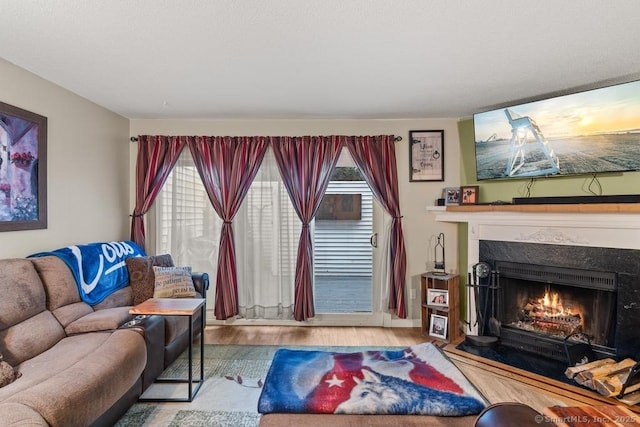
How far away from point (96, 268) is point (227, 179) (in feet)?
5.14

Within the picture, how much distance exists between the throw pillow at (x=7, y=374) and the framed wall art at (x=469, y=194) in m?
3.83

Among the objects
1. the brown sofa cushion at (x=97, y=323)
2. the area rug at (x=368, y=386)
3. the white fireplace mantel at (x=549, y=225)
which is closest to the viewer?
the area rug at (x=368, y=386)

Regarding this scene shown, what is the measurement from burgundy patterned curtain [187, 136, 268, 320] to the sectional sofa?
0.94 metres

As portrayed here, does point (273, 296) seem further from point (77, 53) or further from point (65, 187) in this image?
point (77, 53)

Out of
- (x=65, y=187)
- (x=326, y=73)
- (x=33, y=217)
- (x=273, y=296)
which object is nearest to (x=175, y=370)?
(x=273, y=296)

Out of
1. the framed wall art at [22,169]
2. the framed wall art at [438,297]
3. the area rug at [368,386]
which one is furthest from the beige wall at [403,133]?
the area rug at [368,386]

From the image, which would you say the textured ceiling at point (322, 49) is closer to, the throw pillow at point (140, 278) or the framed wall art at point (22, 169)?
the framed wall art at point (22, 169)

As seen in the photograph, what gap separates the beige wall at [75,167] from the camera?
2562 millimetres

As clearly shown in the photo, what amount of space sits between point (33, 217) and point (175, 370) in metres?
1.68

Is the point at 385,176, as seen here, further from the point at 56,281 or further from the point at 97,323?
the point at 56,281

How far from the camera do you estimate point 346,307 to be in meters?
4.01

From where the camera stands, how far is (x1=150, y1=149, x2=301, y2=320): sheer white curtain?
391cm

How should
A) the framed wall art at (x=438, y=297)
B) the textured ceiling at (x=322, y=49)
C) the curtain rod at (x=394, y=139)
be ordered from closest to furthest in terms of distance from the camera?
the textured ceiling at (x=322, y=49) < the framed wall art at (x=438, y=297) < the curtain rod at (x=394, y=139)

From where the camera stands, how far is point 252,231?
12.9 ft
